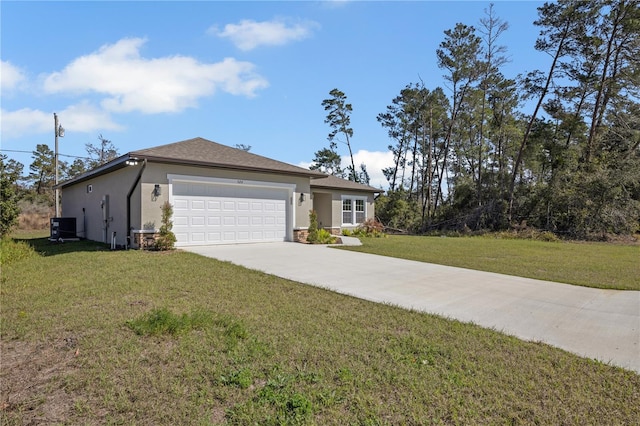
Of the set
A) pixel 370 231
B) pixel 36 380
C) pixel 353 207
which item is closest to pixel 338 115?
pixel 353 207

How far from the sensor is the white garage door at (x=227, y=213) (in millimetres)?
11953

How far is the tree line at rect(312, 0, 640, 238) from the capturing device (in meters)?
19.1

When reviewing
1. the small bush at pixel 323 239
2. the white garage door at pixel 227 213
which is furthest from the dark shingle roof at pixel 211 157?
the small bush at pixel 323 239

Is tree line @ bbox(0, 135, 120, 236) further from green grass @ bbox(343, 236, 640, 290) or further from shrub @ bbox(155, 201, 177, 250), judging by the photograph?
green grass @ bbox(343, 236, 640, 290)

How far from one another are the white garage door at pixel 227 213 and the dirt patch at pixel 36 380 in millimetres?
8445

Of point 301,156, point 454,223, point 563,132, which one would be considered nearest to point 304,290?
point 454,223

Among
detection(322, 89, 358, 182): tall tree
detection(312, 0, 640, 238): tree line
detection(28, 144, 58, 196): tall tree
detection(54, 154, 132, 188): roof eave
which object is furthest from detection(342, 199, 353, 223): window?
detection(28, 144, 58, 196): tall tree

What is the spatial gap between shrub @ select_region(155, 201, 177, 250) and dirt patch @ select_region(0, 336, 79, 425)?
24.3 ft

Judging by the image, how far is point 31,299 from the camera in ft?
17.2

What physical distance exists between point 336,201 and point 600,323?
16070mm

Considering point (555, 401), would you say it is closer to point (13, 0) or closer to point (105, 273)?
point (105, 273)

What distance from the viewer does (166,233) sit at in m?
11.0

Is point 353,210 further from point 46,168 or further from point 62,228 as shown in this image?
point 46,168

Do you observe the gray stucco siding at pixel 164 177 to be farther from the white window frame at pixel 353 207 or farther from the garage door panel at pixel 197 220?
the white window frame at pixel 353 207
